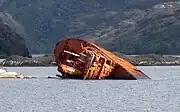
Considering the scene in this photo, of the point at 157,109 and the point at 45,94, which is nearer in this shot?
the point at 157,109

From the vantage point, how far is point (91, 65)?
119m

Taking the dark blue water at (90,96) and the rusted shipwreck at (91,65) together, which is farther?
the rusted shipwreck at (91,65)

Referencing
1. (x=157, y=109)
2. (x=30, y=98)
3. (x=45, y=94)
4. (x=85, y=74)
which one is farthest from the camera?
(x=85, y=74)

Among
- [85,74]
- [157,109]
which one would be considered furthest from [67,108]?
[85,74]

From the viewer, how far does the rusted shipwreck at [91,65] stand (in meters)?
120

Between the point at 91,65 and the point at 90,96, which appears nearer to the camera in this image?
the point at 90,96

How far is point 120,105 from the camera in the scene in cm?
7869

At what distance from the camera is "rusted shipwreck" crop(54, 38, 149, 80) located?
11950 cm

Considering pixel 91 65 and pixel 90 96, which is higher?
pixel 90 96

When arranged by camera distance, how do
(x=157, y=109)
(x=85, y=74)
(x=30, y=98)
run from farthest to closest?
(x=85, y=74), (x=30, y=98), (x=157, y=109)

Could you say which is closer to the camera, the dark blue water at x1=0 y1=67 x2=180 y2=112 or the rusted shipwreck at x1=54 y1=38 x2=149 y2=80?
the dark blue water at x1=0 y1=67 x2=180 y2=112

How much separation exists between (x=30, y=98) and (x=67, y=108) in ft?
42.2

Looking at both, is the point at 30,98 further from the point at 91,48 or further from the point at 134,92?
the point at 91,48

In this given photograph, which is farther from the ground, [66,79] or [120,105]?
[120,105]
